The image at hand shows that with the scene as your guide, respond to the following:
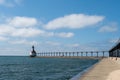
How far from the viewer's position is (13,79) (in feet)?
134

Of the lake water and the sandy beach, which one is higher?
the sandy beach

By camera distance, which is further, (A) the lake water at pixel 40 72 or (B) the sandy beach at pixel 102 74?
(A) the lake water at pixel 40 72

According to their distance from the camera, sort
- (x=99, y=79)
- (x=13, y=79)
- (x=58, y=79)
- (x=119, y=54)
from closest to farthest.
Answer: (x=99, y=79) < (x=58, y=79) < (x=13, y=79) < (x=119, y=54)

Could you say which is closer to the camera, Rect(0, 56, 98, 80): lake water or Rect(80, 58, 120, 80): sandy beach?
Rect(80, 58, 120, 80): sandy beach

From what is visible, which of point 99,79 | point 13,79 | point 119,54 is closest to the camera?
point 99,79

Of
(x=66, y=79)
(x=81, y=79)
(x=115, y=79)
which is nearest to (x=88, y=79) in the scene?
(x=81, y=79)

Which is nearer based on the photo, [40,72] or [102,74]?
[102,74]

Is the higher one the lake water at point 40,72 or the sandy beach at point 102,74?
the sandy beach at point 102,74

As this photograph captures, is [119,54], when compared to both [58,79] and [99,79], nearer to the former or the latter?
[58,79]

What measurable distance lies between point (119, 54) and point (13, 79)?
71.2 m

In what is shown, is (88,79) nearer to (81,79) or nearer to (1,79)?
(81,79)

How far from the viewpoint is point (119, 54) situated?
10562 cm

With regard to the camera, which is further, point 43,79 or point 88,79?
point 43,79

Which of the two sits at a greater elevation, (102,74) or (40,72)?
(102,74)
